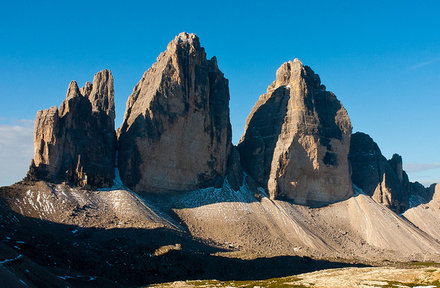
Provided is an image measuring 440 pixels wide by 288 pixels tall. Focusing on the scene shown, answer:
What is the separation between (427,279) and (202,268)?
38272 millimetres

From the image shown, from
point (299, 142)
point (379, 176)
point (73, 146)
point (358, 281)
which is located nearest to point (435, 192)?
point (379, 176)

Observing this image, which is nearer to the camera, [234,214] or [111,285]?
[111,285]

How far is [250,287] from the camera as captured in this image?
6875 cm

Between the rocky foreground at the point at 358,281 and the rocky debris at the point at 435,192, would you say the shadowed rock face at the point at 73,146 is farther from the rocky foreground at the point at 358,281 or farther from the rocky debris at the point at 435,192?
the rocky debris at the point at 435,192

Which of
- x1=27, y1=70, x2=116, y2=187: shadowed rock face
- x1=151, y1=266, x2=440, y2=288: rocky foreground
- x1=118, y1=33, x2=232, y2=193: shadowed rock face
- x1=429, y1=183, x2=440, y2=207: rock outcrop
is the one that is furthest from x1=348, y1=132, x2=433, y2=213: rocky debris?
x1=151, y1=266, x2=440, y2=288: rocky foreground

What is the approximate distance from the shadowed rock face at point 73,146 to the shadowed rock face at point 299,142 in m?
44.4

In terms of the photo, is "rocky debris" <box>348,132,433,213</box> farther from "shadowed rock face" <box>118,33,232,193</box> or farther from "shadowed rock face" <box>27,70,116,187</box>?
"shadowed rock face" <box>27,70,116,187</box>

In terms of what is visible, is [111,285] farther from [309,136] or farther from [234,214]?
[309,136]

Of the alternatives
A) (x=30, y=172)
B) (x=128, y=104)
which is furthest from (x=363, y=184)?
(x=30, y=172)

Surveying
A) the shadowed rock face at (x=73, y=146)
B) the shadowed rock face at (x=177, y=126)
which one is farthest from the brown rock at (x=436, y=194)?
the shadowed rock face at (x=73, y=146)

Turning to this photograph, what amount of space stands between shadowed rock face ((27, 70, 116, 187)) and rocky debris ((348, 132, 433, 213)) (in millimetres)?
82733

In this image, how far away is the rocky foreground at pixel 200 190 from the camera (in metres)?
90.2

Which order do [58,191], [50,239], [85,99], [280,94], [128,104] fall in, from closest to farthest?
[50,239], [58,191], [85,99], [128,104], [280,94]

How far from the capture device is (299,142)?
14388cm
